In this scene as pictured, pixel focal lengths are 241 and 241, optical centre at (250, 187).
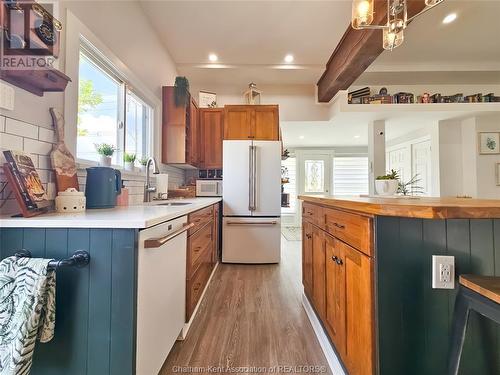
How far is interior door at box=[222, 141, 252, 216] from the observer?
3.41 metres

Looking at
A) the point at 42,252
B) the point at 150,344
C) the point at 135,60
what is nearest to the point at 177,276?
the point at 150,344

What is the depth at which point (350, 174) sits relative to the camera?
7230 millimetres

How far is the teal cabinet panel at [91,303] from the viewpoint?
930 millimetres

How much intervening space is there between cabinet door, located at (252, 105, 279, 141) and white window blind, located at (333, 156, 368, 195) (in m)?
4.20

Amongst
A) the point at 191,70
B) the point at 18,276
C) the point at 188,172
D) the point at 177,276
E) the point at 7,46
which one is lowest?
→ the point at 177,276

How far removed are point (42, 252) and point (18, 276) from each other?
12 centimetres

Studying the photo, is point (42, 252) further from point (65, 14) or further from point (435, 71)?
point (435, 71)

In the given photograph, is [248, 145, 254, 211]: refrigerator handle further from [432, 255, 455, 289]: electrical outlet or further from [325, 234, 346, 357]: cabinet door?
[432, 255, 455, 289]: electrical outlet

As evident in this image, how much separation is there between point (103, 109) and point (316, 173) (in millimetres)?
6100

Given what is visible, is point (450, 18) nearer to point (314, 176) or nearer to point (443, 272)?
point (443, 272)

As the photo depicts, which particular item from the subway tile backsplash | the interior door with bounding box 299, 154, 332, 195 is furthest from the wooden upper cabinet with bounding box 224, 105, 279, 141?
the interior door with bounding box 299, 154, 332, 195

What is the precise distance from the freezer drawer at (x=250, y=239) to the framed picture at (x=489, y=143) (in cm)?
410

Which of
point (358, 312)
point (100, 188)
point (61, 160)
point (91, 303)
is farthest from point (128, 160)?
point (358, 312)

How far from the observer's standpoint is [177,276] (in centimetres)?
146
